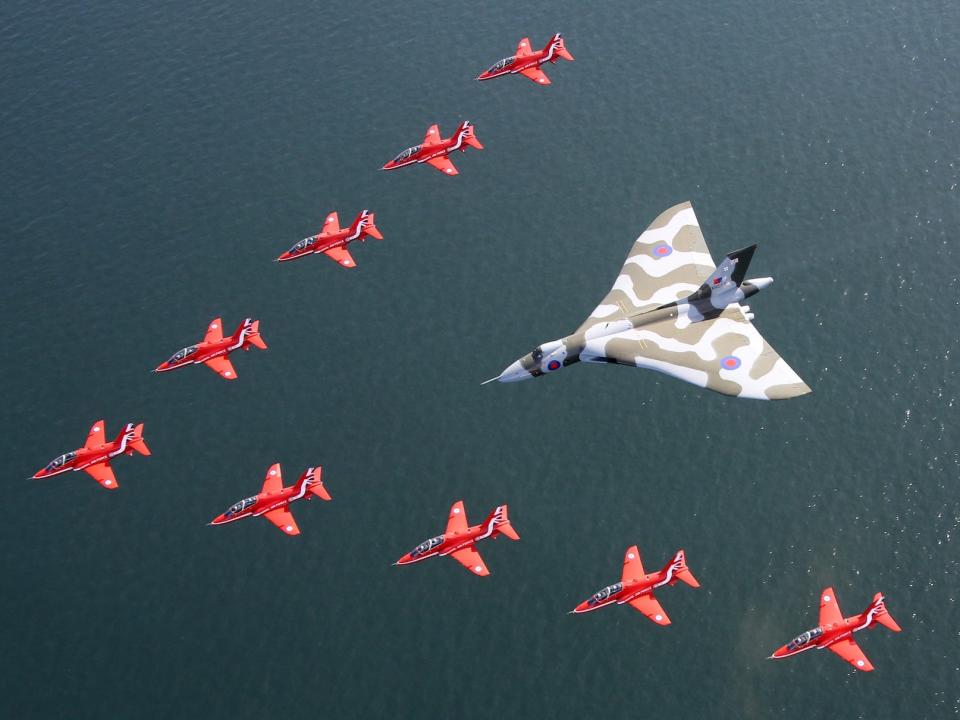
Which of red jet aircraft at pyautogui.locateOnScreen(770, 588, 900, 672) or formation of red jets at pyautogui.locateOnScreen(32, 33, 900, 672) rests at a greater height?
formation of red jets at pyautogui.locateOnScreen(32, 33, 900, 672)

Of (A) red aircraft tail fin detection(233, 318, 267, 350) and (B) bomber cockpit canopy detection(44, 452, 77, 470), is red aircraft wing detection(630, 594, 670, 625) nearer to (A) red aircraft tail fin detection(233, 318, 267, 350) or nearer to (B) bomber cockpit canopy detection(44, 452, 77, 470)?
(A) red aircraft tail fin detection(233, 318, 267, 350)

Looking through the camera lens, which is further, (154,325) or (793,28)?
(793,28)

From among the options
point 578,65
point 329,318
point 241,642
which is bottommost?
point 241,642

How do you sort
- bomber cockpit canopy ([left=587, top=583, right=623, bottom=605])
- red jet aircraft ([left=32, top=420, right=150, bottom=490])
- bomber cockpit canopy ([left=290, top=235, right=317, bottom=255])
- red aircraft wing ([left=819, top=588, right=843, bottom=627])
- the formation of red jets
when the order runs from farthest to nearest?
bomber cockpit canopy ([left=290, top=235, right=317, bottom=255]), red jet aircraft ([left=32, top=420, right=150, bottom=490]), bomber cockpit canopy ([left=587, top=583, right=623, bottom=605]), red aircraft wing ([left=819, top=588, right=843, bottom=627]), the formation of red jets

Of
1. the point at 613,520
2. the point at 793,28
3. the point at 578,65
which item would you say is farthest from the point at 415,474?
the point at 793,28

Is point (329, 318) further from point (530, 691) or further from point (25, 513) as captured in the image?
point (530, 691)

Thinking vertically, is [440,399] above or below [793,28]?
below

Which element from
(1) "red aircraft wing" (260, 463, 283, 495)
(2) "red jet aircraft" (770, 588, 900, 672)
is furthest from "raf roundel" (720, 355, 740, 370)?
(1) "red aircraft wing" (260, 463, 283, 495)

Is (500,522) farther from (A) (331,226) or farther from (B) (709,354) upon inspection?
(A) (331,226)
